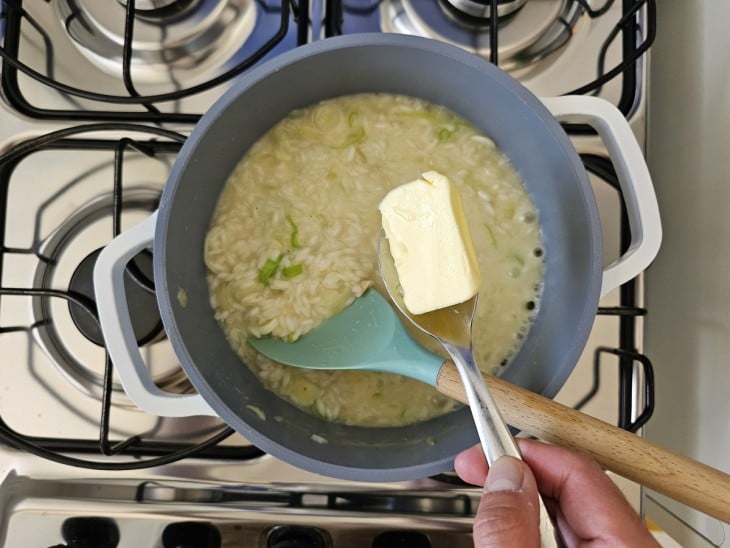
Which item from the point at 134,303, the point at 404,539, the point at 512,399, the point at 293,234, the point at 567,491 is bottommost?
the point at 404,539

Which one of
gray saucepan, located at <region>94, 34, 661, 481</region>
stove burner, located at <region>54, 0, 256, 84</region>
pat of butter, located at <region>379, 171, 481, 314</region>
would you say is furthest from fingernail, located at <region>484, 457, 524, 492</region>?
stove burner, located at <region>54, 0, 256, 84</region>

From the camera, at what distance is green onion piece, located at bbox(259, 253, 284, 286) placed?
96 centimetres

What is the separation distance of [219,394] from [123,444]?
9.2 inches

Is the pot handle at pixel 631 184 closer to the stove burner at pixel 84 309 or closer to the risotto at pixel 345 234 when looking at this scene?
the risotto at pixel 345 234

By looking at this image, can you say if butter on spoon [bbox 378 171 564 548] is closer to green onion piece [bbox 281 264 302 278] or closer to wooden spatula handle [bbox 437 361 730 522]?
wooden spatula handle [bbox 437 361 730 522]

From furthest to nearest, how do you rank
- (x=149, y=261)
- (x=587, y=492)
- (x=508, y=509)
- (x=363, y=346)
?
(x=149, y=261) → (x=363, y=346) → (x=587, y=492) → (x=508, y=509)

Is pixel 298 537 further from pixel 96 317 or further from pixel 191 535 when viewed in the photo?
pixel 96 317

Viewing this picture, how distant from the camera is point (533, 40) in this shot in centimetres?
103

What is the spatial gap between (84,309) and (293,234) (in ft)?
1.18

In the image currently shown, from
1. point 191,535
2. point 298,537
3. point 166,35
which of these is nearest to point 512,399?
point 298,537

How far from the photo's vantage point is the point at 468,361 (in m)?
0.80

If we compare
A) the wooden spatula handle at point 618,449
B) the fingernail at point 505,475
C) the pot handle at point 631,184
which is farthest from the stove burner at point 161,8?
the fingernail at point 505,475

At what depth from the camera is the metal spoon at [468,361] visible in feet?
2.36

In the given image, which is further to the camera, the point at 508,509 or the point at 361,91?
the point at 361,91
